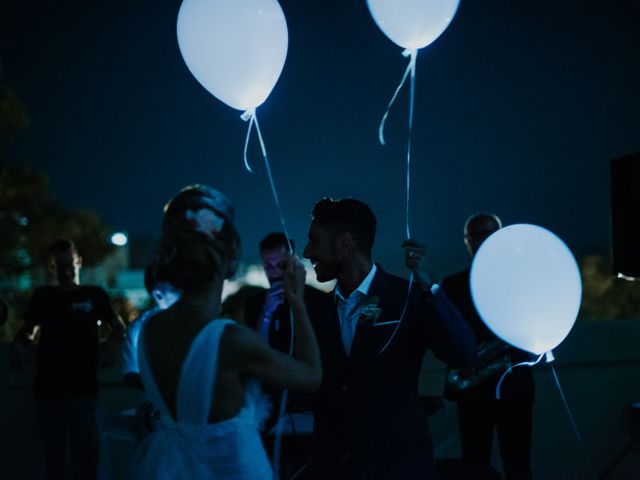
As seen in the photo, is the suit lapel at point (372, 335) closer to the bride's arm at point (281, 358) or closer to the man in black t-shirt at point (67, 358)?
the bride's arm at point (281, 358)

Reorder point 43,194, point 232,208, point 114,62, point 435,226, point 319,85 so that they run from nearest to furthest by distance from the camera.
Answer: point 232,208 < point 435,226 < point 319,85 < point 43,194 < point 114,62

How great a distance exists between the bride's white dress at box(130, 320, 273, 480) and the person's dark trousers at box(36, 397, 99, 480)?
2.25 m

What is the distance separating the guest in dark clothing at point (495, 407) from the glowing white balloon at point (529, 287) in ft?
1.72

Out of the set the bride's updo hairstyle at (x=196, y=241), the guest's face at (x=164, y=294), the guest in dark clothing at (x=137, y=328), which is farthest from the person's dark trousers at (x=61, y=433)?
the bride's updo hairstyle at (x=196, y=241)

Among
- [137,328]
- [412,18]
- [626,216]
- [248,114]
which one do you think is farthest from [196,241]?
[626,216]

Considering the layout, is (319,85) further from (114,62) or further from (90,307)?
(114,62)

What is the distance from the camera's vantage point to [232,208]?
1.88 meters

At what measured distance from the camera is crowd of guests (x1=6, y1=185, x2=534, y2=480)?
1.70 metres

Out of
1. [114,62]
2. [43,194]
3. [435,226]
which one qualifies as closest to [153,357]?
[435,226]

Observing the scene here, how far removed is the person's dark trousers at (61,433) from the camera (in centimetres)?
Answer: 386

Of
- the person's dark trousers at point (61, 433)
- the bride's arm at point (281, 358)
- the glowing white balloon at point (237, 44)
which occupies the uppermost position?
the glowing white balloon at point (237, 44)

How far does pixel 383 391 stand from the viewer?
2.22 meters

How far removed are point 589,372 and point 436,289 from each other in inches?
111

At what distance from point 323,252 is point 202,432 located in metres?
0.87
